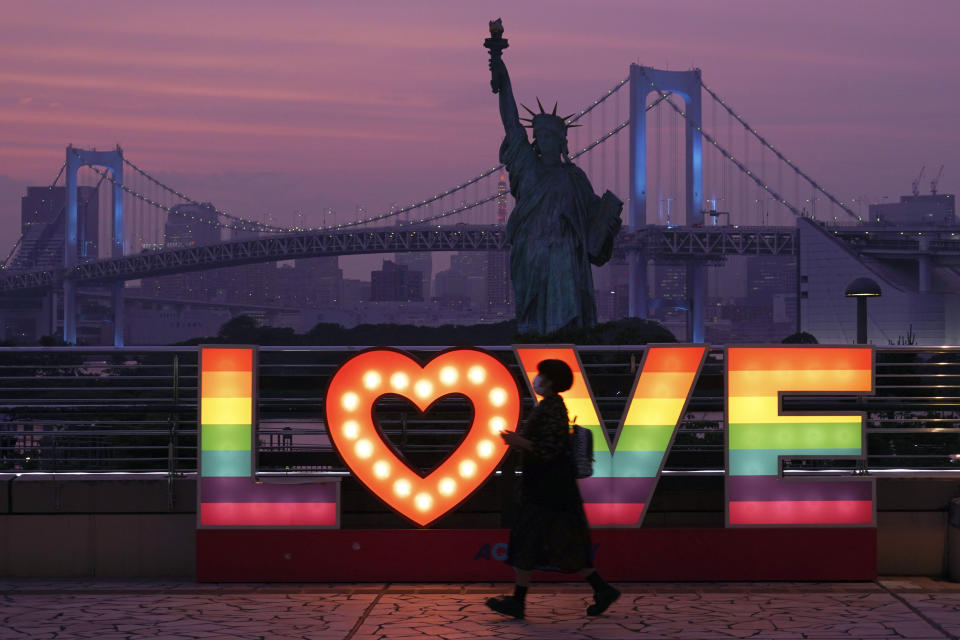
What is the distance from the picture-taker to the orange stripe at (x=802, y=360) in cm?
921

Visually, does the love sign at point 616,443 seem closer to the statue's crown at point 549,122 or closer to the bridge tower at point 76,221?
the statue's crown at point 549,122

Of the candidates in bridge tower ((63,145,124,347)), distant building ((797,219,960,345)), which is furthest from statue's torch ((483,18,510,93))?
bridge tower ((63,145,124,347))

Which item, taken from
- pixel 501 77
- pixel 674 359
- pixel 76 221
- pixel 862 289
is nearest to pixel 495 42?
pixel 501 77

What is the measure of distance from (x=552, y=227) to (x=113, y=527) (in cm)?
2389

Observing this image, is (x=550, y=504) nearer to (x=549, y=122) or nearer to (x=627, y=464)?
(x=627, y=464)

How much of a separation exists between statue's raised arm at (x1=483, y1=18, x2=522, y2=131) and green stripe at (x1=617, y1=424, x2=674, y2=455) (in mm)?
18175

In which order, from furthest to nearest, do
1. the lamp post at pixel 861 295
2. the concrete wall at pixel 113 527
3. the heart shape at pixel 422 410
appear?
the lamp post at pixel 861 295 < the concrete wall at pixel 113 527 < the heart shape at pixel 422 410

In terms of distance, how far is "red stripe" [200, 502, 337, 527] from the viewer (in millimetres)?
9258

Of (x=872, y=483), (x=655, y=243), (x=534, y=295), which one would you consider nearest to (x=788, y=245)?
(x=655, y=243)

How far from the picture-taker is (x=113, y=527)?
31.4ft

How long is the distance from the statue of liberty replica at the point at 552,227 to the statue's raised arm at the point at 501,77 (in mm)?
155

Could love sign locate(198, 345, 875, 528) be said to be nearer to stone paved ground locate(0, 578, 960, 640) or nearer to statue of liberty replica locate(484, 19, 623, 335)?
stone paved ground locate(0, 578, 960, 640)

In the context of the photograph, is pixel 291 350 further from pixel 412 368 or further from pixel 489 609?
pixel 489 609

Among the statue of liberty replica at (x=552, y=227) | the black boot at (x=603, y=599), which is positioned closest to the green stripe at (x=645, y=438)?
the black boot at (x=603, y=599)
